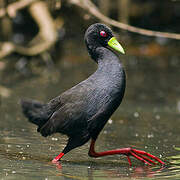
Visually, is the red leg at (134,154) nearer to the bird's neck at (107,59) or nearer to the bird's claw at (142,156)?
the bird's claw at (142,156)

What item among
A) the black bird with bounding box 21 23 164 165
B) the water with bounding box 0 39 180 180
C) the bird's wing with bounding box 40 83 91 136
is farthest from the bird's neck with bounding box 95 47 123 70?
the water with bounding box 0 39 180 180

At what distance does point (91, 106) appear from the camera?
6039mm

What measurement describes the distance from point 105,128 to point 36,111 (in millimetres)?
2428

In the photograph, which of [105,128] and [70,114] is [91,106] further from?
[105,128]

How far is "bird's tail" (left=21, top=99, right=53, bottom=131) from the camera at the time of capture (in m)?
6.19

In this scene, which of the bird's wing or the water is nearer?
the water

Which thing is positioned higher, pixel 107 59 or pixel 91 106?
pixel 107 59

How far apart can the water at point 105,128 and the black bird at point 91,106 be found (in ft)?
→ 0.91

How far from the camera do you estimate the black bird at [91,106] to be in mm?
6016

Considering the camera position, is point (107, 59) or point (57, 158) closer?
point (57, 158)

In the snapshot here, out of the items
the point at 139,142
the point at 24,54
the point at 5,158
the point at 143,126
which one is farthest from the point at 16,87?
the point at 5,158

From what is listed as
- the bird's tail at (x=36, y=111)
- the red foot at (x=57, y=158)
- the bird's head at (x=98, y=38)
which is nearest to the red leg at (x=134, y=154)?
the red foot at (x=57, y=158)

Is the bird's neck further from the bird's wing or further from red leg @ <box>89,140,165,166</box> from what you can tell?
red leg @ <box>89,140,165,166</box>

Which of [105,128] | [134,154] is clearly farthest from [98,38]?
[105,128]
